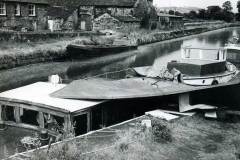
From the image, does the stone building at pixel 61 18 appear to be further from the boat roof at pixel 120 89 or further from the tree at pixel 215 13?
the tree at pixel 215 13

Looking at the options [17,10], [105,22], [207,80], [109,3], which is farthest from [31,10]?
[207,80]

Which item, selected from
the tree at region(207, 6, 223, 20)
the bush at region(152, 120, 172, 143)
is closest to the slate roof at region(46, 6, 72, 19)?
the bush at region(152, 120, 172, 143)

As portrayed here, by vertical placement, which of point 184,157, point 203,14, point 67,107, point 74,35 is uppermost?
point 203,14

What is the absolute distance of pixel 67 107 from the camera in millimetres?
11656

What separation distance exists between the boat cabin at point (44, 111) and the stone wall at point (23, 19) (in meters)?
22.6

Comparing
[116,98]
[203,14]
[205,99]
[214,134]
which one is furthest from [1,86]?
[203,14]

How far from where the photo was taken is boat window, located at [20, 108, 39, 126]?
1290 cm

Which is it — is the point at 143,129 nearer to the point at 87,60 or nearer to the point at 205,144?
the point at 205,144

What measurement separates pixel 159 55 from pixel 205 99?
24.5 m

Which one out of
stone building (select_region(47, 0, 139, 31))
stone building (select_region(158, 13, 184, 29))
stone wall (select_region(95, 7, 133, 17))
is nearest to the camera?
stone building (select_region(47, 0, 139, 31))

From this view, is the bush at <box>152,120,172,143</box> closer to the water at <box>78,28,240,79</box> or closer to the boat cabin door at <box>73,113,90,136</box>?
the boat cabin door at <box>73,113,90,136</box>

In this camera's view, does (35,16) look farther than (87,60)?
Yes

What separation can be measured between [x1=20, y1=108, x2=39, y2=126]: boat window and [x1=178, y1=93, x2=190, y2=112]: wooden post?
5755 millimetres

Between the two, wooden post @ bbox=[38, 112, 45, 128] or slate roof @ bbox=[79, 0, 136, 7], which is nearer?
wooden post @ bbox=[38, 112, 45, 128]
